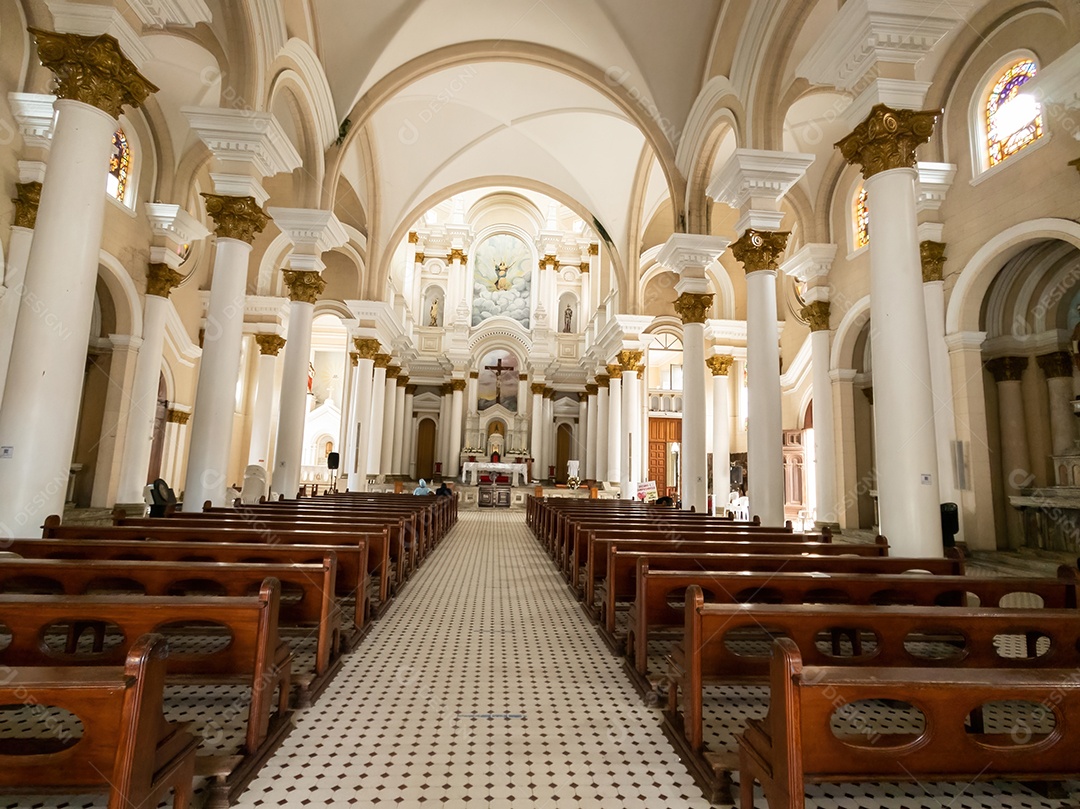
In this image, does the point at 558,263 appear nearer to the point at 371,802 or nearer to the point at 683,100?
the point at 683,100

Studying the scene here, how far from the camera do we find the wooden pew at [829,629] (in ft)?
7.91

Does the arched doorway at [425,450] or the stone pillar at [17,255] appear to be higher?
the stone pillar at [17,255]

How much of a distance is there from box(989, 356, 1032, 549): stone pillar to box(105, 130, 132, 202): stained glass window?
627 inches

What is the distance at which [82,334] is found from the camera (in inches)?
184

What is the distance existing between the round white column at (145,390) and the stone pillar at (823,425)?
528 inches

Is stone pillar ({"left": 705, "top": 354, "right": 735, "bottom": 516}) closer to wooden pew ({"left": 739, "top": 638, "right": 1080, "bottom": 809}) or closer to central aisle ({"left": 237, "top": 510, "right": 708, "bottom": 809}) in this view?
central aisle ({"left": 237, "top": 510, "right": 708, "bottom": 809})

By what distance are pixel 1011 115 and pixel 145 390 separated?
15546 millimetres

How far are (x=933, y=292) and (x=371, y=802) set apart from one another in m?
10.5

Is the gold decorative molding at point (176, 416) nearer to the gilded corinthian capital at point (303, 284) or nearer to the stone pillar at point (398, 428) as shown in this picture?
the gilded corinthian capital at point (303, 284)

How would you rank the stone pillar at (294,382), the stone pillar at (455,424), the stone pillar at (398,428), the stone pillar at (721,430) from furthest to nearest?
the stone pillar at (455,424) → the stone pillar at (398,428) → the stone pillar at (721,430) → the stone pillar at (294,382)

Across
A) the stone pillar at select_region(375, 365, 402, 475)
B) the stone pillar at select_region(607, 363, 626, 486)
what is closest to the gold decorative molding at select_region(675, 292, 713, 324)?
the stone pillar at select_region(607, 363, 626, 486)

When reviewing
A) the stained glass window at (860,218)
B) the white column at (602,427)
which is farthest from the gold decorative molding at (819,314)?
the white column at (602,427)

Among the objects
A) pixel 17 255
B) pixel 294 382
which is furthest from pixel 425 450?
pixel 17 255

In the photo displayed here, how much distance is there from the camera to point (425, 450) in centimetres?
2625
